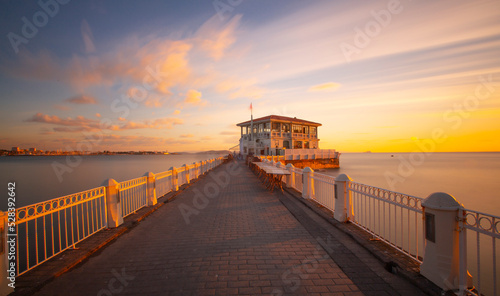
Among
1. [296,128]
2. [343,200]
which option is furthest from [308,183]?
[296,128]

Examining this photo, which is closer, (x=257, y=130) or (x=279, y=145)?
(x=279, y=145)

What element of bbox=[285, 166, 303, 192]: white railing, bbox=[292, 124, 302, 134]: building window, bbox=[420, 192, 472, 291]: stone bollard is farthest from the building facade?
bbox=[420, 192, 472, 291]: stone bollard

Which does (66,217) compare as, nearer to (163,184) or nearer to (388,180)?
(163,184)

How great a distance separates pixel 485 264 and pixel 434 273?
7172 mm

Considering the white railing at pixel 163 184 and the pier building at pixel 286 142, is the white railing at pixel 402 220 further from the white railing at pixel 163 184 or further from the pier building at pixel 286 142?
the pier building at pixel 286 142

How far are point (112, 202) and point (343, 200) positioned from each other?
5.87 metres

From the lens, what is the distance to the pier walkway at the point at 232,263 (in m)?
3.29

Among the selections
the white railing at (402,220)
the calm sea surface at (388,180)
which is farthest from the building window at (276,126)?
the white railing at (402,220)

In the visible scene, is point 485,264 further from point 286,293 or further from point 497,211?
point 497,211

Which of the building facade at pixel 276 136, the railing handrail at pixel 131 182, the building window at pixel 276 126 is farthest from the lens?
the building window at pixel 276 126

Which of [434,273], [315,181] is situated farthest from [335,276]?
[315,181]

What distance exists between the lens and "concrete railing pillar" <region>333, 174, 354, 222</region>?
5.84m

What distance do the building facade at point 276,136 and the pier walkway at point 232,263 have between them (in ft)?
114

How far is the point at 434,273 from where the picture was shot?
3184 millimetres
